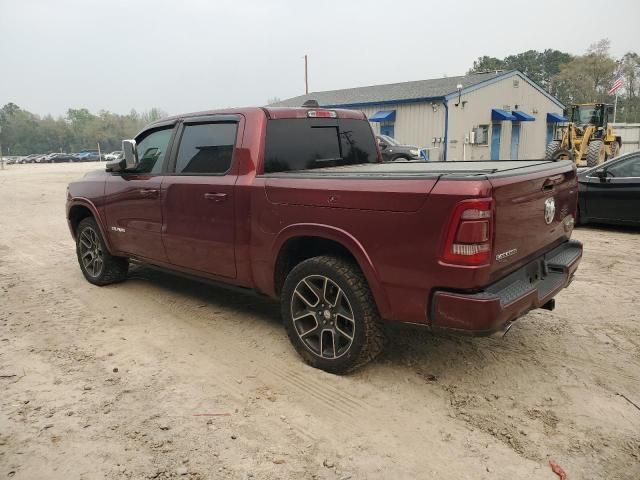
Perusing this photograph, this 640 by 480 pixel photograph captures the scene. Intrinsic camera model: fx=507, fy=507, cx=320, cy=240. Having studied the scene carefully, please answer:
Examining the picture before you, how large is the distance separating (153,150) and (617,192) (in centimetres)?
726

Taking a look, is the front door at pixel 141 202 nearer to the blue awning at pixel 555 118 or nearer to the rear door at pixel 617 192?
the rear door at pixel 617 192

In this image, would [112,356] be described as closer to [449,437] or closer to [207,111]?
[207,111]

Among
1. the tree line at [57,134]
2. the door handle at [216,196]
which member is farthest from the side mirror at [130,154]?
the tree line at [57,134]

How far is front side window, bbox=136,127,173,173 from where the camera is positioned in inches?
189

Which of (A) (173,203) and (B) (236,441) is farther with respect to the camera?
(A) (173,203)

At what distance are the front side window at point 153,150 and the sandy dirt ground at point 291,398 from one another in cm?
140

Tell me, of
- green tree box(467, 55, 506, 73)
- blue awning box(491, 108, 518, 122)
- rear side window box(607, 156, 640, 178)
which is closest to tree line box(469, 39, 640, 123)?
green tree box(467, 55, 506, 73)

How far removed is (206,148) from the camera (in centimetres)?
436

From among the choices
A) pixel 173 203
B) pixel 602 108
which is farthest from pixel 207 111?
pixel 602 108

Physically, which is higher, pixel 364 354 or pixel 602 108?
pixel 602 108

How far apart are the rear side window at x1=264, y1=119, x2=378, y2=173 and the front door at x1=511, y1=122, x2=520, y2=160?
23998mm

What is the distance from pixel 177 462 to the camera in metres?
2.66

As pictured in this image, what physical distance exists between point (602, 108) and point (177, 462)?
73.7 ft

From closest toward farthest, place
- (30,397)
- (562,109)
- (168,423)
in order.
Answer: (168,423)
(30,397)
(562,109)
